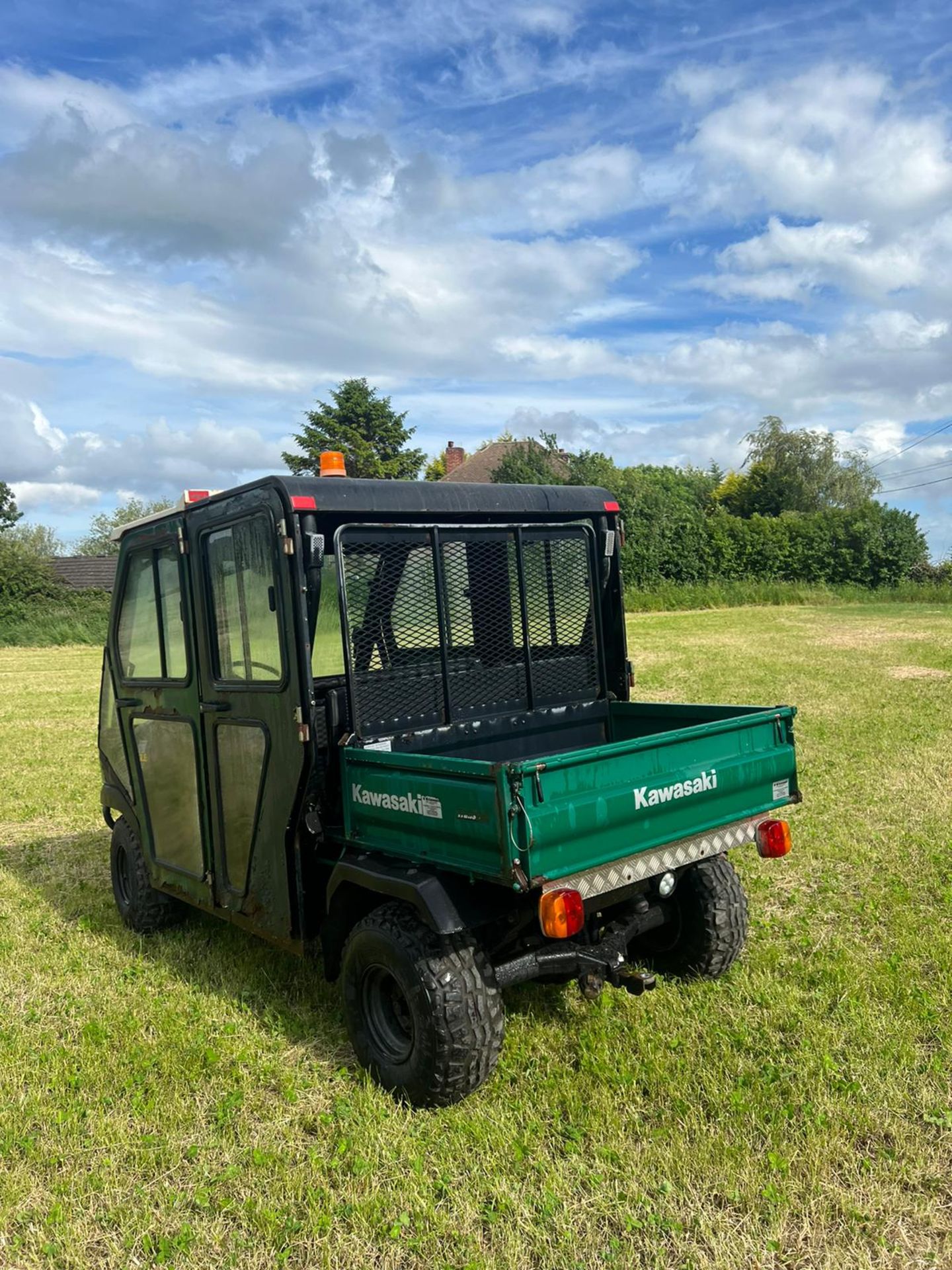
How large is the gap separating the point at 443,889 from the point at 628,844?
65cm

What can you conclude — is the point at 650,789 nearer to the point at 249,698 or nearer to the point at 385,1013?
the point at 385,1013

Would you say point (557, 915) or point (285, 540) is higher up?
point (285, 540)

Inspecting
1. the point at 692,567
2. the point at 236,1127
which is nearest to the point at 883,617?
the point at 692,567

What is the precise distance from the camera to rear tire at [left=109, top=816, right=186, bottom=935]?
531cm

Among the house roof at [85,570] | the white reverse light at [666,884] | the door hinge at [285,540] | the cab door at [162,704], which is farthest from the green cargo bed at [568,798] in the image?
the house roof at [85,570]

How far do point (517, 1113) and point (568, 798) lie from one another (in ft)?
3.70

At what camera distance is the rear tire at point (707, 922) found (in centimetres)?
429

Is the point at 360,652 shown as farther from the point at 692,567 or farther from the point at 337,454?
the point at 692,567

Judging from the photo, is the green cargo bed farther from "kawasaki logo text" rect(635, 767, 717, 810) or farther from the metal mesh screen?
the metal mesh screen

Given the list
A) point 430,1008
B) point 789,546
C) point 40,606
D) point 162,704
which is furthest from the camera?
point 789,546

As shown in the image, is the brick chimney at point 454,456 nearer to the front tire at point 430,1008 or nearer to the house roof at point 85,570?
the house roof at point 85,570

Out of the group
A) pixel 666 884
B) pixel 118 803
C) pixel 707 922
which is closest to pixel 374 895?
pixel 666 884

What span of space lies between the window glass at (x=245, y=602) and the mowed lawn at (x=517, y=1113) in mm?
1468

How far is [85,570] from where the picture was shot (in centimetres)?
4388
